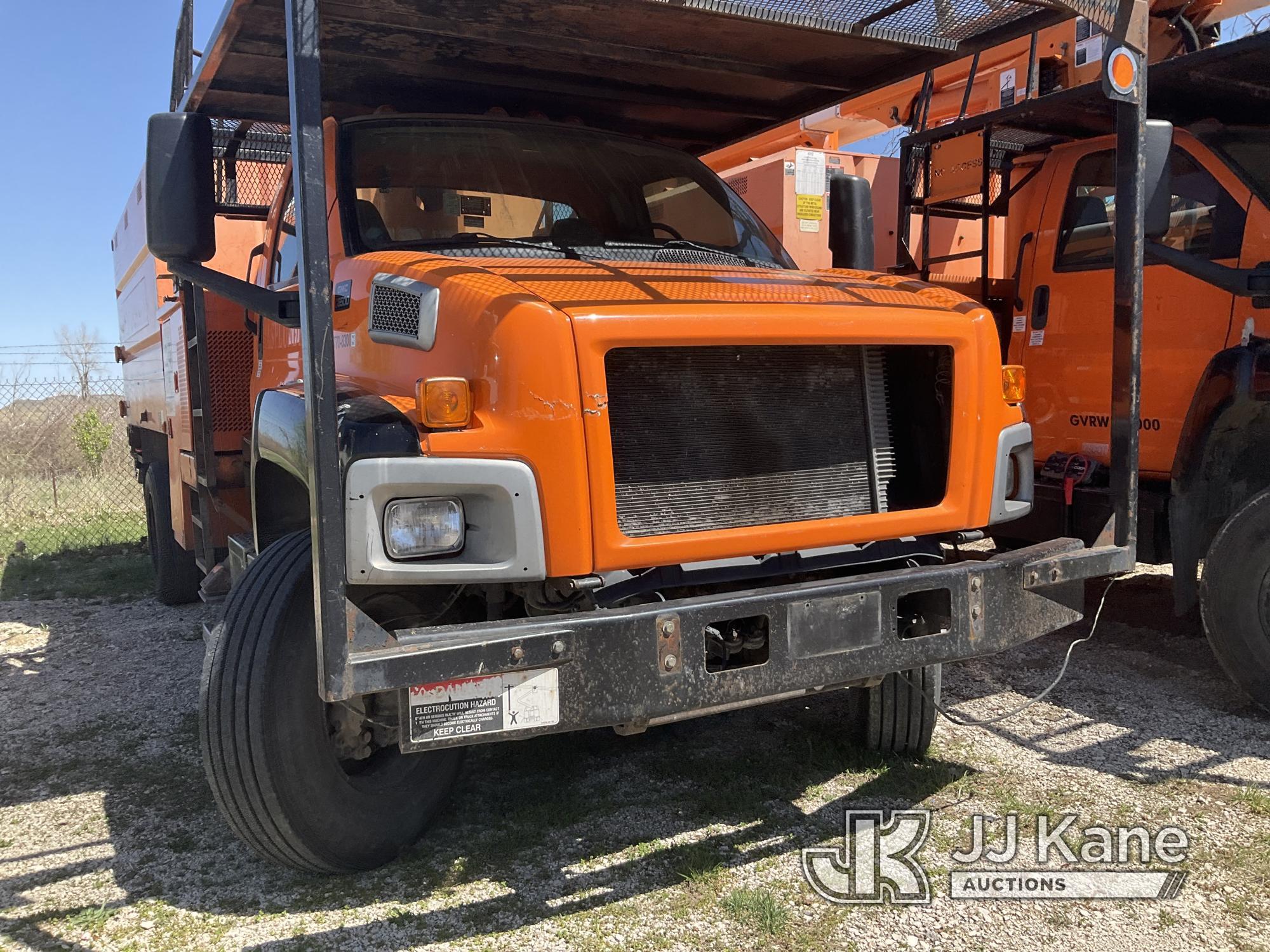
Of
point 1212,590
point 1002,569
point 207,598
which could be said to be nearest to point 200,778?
point 207,598

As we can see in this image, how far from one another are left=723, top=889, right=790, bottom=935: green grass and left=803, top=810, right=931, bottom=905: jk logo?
0.17 metres

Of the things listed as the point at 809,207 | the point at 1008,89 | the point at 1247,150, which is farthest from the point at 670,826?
the point at 1008,89

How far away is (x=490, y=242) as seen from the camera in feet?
11.9

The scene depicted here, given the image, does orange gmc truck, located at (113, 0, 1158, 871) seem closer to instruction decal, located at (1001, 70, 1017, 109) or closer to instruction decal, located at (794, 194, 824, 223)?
instruction decal, located at (1001, 70, 1017, 109)

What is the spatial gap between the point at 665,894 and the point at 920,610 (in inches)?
44.1

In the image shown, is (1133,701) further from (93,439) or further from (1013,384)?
(93,439)

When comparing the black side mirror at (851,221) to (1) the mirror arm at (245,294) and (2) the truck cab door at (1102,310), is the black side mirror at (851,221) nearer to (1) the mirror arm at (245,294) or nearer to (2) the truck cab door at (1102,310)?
(2) the truck cab door at (1102,310)

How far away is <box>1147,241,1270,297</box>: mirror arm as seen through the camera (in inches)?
169

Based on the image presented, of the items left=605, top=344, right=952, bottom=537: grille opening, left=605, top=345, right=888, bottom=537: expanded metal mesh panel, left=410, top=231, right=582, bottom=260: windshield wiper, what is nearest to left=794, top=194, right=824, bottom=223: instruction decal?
left=410, top=231, right=582, bottom=260: windshield wiper

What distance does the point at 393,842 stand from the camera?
319 centimetres

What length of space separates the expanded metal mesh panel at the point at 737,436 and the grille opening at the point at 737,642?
28 cm

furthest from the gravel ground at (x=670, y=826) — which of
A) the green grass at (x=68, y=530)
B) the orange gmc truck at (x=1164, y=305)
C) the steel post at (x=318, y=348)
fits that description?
the green grass at (x=68, y=530)

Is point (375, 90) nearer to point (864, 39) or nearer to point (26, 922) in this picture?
point (864, 39)

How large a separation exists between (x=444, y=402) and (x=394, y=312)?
1.89 feet
